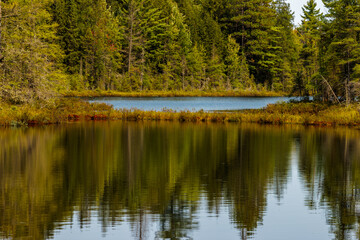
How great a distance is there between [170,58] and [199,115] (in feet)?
181

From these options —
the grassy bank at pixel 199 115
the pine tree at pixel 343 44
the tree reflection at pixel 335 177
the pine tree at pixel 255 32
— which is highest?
the pine tree at pixel 255 32

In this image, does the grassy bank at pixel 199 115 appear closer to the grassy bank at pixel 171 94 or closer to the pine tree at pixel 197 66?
the grassy bank at pixel 171 94

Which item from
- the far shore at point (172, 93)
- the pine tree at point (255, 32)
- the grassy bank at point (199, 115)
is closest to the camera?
the grassy bank at point (199, 115)

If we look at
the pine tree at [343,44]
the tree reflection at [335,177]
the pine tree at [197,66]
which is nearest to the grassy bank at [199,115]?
the pine tree at [343,44]

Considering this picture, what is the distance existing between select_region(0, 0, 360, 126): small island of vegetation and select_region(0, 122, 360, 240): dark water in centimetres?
926

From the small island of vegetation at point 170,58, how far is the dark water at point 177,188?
926 cm

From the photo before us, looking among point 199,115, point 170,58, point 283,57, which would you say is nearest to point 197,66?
point 170,58

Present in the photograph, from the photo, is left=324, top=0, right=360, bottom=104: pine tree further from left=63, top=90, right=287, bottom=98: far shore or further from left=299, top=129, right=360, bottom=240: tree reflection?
left=63, top=90, right=287, bottom=98: far shore

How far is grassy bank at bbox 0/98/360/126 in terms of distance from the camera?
39.9m

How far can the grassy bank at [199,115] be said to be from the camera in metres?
39.9

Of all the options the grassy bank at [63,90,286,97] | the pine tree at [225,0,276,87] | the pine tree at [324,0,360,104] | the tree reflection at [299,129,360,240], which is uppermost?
the pine tree at [225,0,276,87]

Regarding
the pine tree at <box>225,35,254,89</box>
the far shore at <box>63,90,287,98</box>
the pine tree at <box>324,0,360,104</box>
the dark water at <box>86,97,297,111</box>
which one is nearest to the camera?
the pine tree at <box>324,0,360,104</box>

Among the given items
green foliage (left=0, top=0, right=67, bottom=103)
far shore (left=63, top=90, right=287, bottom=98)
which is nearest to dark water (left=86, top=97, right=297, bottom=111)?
far shore (left=63, top=90, right=287, bottom=98)

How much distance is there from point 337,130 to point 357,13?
13.0 metres
